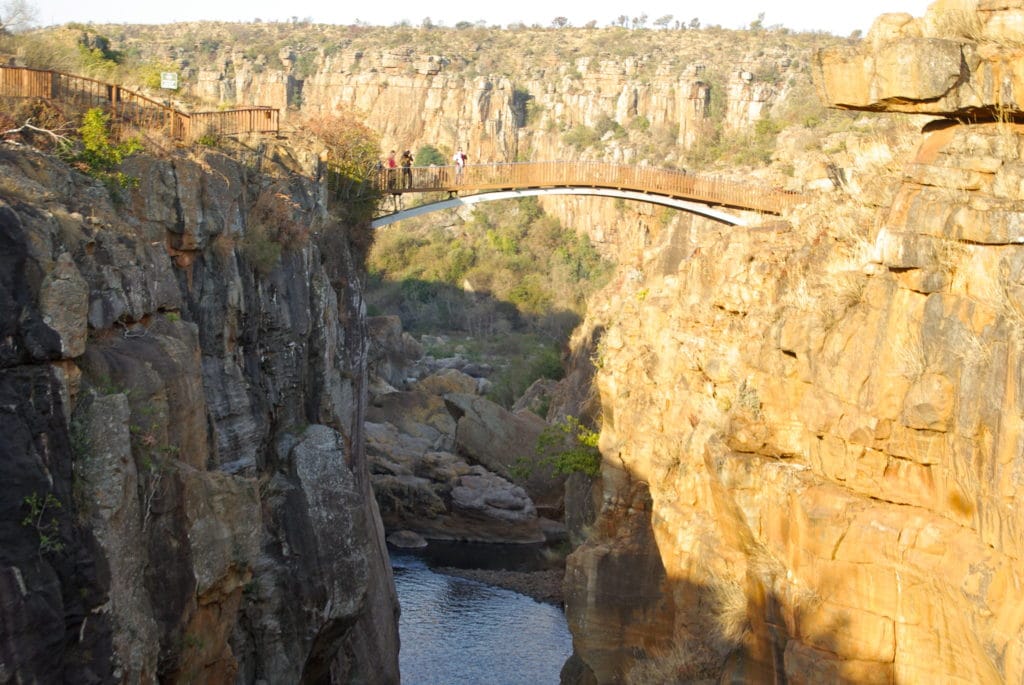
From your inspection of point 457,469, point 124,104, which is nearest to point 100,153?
point 124,104

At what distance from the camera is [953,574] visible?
1327 centimetres

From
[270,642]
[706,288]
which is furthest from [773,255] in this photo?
[270,642]

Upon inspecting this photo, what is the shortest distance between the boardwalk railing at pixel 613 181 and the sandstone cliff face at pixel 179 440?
792 centimetres

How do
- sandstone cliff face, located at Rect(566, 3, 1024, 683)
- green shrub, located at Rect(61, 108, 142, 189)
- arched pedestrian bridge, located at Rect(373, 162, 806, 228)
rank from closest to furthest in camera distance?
sandstone cliff face, located at Rect(566, 3, 1024, 683) → green shrub, located at Rect(61, 108, 142, 189) → arched pedestrian bridge, located at Rect(373, 162, 806, 228)

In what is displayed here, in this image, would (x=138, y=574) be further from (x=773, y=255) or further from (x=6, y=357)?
(x=773, y=255)

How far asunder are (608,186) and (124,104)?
642 inches

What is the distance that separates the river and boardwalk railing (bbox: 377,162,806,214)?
11147mm

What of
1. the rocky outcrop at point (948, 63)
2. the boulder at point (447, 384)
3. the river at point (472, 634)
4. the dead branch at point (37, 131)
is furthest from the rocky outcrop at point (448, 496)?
the rocky outcrop at point (948, 63)

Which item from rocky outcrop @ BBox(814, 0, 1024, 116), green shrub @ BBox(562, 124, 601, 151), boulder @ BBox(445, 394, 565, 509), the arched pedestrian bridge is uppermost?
rocky outcrop @ BBox(814, 0, 1024, 116)

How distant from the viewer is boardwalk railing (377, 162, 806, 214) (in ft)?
120

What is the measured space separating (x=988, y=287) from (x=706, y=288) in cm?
944

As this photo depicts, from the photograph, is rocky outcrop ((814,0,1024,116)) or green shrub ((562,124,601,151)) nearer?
rocky outcrop ((814,0,1024,116))

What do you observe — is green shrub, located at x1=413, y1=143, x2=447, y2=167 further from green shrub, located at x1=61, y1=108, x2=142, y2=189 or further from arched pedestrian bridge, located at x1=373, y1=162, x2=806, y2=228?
green shrub, located at x1=61, y1=108, x2=142, y2=189

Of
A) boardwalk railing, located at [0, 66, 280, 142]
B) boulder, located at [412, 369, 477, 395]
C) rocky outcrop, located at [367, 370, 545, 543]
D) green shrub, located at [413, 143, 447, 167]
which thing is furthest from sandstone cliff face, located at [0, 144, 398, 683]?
green shrub, located at [413, 143, 447, 167]
